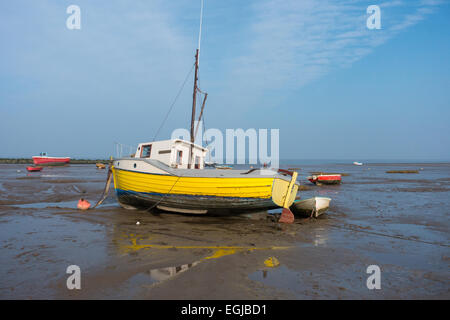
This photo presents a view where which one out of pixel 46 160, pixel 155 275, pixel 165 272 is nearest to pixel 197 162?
pixel 165 272

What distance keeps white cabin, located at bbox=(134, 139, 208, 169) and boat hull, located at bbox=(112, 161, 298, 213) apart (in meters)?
1.21

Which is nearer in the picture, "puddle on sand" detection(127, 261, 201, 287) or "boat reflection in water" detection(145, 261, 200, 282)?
"puddle on sand" detection(127, 261, 201, 287)

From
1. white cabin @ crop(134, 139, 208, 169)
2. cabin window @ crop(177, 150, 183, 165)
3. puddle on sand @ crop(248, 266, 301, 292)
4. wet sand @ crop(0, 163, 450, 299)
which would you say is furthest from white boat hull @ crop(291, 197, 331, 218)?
puddle on sand @ crop(248, 266, 301, 292)

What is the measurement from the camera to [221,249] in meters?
7.38

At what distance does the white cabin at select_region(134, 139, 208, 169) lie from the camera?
12734 mm

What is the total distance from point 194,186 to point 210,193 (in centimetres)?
71

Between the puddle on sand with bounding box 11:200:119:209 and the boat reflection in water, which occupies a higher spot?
the boat reflection in water

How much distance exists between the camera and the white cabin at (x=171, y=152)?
41.8 feet

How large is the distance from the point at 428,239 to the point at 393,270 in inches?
145

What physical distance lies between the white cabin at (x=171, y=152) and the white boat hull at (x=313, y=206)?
5.48 metres

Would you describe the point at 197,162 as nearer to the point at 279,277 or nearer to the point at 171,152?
the point at 171,152

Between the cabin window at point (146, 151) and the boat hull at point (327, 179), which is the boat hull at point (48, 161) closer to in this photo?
the cabin window at point (146, 151)

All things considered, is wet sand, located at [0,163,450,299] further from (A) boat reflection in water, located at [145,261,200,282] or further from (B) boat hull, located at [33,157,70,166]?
(B) boat hull, located at [33,157,70,166]
